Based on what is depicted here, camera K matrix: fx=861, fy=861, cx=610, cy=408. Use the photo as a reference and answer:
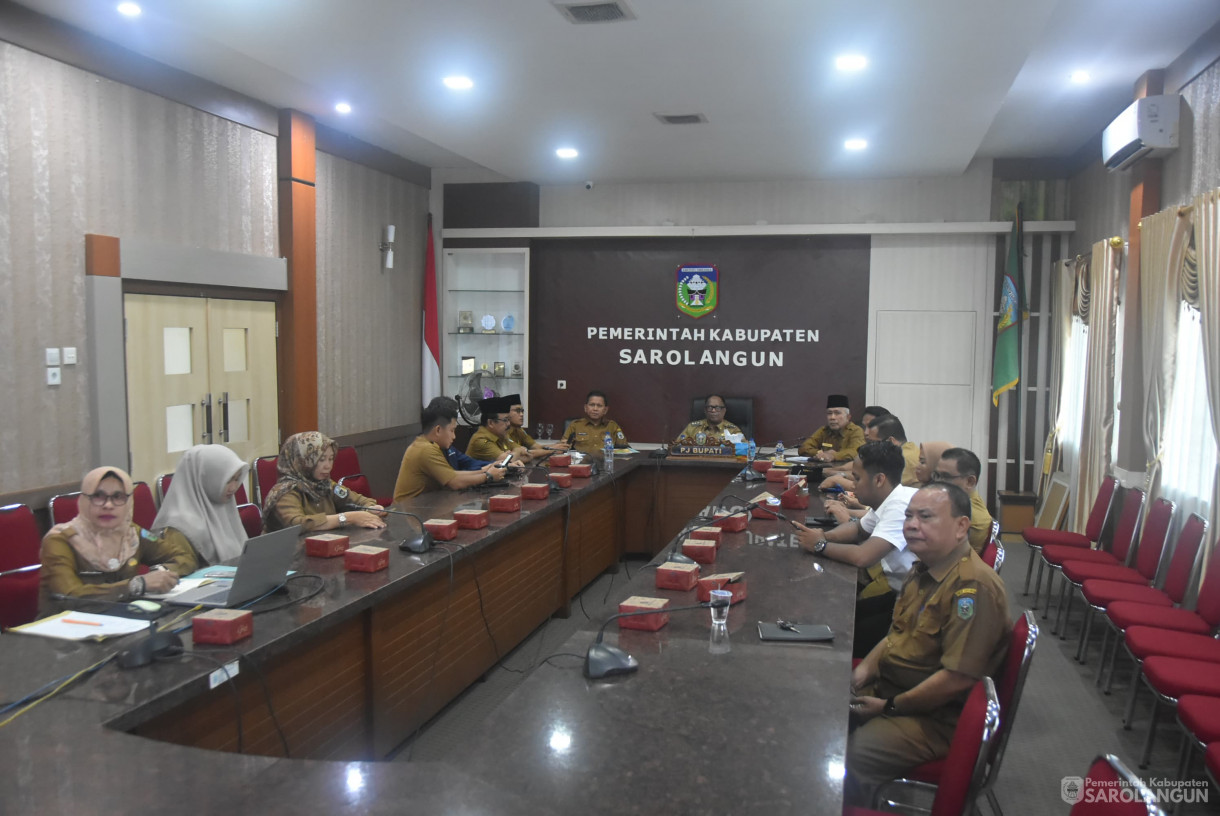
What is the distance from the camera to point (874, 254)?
7.65m

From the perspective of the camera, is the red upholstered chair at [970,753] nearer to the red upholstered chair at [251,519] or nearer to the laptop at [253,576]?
the laptop at [253,576]

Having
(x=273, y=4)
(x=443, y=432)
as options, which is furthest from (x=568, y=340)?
(x=273, y=4)

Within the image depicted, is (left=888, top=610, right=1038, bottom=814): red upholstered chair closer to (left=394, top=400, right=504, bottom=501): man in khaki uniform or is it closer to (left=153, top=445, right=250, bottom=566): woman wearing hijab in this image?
(left=153, top=445, right=250, bottom=566): woman wearing hijab

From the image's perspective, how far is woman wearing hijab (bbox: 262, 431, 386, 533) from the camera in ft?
12.2

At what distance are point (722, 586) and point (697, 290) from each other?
5527 millimetres

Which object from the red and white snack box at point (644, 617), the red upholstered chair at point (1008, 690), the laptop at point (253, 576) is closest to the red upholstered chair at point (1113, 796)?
the red upholstered chair at point (1008, 690)

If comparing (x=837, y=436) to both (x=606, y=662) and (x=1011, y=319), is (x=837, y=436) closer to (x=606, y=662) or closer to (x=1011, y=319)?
(x=1011, y=319)

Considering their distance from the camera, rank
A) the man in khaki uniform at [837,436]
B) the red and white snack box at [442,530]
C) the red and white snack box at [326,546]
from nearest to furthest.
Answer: the red and white snack box at [326,546], the red and white snack box at [442,530], the man in khaki uniform at [837,436]

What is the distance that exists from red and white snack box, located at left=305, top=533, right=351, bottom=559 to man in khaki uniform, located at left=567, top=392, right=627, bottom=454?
431 cm

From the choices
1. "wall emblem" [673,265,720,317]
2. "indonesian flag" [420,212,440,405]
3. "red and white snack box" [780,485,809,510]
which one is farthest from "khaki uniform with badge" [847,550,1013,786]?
"indonesian flag" [420,212,440,405]

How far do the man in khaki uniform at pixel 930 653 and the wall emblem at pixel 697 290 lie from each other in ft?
18.0

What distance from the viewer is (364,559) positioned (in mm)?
2988

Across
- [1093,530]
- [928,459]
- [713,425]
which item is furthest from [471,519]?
[713,425]

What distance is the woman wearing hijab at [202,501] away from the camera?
3.25 metres
